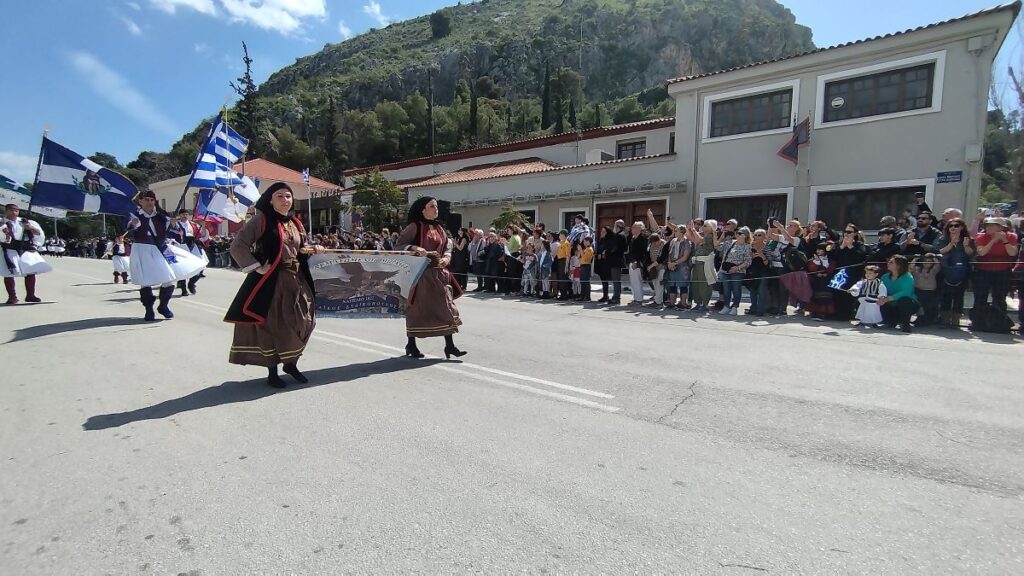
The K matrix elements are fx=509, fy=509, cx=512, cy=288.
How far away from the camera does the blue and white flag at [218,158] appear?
11.7 m

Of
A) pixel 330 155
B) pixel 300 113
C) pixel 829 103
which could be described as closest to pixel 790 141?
pixel 829 103

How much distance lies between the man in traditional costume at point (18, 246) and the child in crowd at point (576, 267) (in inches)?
457

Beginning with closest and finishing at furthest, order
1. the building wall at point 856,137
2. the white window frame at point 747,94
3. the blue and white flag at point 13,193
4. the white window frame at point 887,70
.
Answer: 1. the blue and white flag at point 13,193
2. the building wall at point 856,137
3. the white window frame at point 887,70
4. the white window frame at point 747,94

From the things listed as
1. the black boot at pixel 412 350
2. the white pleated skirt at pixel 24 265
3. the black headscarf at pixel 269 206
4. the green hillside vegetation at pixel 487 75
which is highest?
the green hillside vegetation at pixel 487 75

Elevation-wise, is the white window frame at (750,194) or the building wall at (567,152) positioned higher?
the building wall at (567,152)

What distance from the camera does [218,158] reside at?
12.4 m

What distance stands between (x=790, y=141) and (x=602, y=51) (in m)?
114

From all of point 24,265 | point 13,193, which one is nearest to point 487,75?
point 13,193

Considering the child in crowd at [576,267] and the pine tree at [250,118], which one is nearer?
the child in crowd at [576,267]

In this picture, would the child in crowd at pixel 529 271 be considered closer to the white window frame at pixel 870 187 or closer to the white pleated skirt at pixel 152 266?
the white pleated skirt at pixel 152 266

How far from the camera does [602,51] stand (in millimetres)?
116562

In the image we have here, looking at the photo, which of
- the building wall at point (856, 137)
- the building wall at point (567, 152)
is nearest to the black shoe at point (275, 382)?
the building wall at point (856, 137)

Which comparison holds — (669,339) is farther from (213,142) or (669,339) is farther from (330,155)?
(330,155)

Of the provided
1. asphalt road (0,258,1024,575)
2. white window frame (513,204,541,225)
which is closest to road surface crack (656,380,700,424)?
asphalt road (0,258,1024,575)
